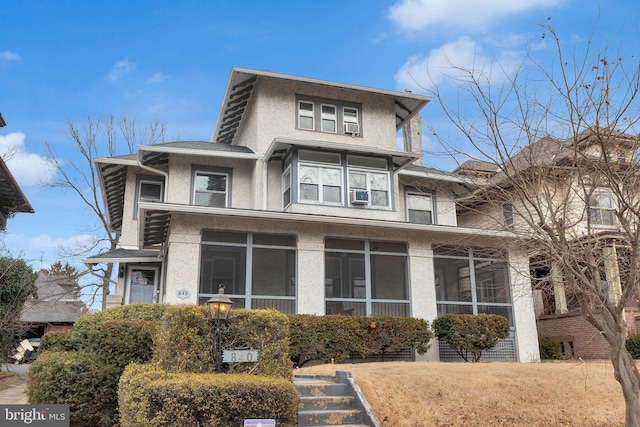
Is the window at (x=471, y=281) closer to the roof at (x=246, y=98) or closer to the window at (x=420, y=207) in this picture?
the window at (x=420, y=207)

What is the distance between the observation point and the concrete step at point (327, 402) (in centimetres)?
831

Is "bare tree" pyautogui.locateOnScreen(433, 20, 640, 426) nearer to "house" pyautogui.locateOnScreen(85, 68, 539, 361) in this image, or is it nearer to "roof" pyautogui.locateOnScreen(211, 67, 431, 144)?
"house" pyautogui.locateOnScreen(85, 68, 539, 361)

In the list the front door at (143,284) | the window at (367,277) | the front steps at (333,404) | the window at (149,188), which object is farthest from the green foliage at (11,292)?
the front steps at (333,404)

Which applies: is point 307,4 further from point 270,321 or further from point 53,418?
point 53,418

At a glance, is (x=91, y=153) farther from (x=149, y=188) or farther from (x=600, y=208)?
(x=600, y=208)

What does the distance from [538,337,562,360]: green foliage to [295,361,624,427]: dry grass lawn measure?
7.49m

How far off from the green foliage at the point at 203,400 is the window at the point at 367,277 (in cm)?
839

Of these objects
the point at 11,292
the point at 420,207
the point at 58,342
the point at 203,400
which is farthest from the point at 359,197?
the point at 11,292

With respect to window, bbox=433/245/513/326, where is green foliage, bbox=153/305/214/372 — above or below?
below

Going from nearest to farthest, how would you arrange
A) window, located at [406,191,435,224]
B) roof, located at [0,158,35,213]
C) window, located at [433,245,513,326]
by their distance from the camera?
1. window, located at [433,245,513,326]
2. roof, located at [0,158,35,213]
3. window, located at [406,191,435,224]

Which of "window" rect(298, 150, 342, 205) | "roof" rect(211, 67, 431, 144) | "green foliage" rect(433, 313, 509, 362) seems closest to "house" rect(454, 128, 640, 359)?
"green foliage" rect(433, 313, 509, 362)

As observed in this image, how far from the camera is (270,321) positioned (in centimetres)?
803

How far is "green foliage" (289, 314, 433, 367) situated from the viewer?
13.2 metres

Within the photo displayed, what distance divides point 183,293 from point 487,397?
7.86m
